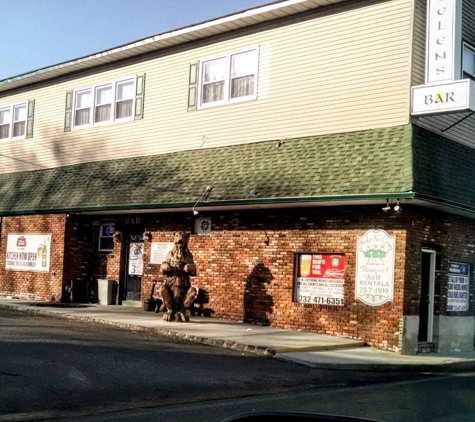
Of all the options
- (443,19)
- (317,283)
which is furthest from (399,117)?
(317,283)

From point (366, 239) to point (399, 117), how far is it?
2.81m

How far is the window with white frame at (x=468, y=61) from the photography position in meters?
16.8

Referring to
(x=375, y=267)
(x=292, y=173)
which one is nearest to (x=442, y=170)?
(x=375, y=267)

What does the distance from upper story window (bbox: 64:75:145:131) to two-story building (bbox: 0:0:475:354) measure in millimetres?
65

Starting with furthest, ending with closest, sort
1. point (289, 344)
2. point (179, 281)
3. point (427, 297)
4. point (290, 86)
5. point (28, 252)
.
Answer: point (28, 252)
point (290, 86)
point (179, 281)
point (427, 297)
point (289, 344)

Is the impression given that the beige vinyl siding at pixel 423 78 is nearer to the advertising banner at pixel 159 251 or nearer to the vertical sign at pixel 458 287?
the vertical sign at pixel 458 287

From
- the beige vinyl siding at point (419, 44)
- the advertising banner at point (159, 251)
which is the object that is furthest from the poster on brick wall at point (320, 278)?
the advertising banner at point (159, 251)

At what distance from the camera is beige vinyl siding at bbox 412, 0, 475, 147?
51.9 ft

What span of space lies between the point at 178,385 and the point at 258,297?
7.46 metres

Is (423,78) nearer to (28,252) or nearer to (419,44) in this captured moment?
(419,44)

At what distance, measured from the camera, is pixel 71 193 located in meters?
22.2

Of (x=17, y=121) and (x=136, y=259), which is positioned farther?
(x=17, y=121)

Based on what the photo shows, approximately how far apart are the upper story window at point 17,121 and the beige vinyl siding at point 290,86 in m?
2.86

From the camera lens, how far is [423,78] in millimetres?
15969
